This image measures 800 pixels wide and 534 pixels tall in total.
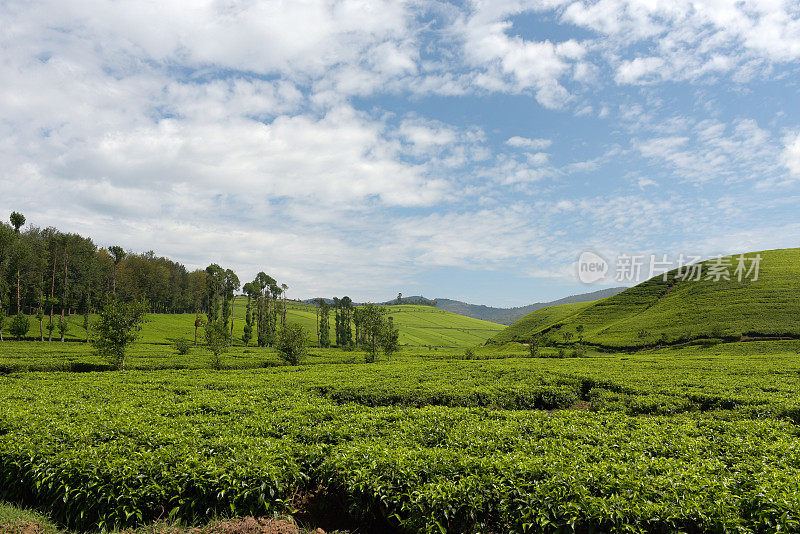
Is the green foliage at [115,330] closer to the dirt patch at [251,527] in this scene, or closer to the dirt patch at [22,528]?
the dirt patch at [22,528]

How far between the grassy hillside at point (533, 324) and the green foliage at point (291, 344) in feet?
259

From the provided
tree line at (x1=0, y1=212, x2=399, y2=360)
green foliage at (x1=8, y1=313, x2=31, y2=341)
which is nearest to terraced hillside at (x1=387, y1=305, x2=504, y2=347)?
tree line at (x1=0, y1=212, x2=399, y2=360)

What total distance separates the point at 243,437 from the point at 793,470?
42.9ft

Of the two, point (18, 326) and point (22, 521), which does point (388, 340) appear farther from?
point (18, 326)

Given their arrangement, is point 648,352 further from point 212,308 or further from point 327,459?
point 212,308

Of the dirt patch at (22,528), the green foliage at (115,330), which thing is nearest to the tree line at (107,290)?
A: the green foliage at (115,330)

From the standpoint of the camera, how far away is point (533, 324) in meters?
128

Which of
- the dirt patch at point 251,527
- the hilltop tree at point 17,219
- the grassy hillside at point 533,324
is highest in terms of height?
the hilltop tree at point 17,219

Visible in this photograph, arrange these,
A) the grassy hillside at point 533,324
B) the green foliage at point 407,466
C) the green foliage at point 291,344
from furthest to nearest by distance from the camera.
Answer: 1. the grassy hillside at point 533,324
2. the green foliage at point 291,344
3. the green foliage at point 407,466

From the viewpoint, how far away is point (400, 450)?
877cm

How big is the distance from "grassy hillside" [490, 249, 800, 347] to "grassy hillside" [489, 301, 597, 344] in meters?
3.94

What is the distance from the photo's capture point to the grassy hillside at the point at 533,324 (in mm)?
115812

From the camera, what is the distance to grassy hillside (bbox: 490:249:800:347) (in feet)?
227

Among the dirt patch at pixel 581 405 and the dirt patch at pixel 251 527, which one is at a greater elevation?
the dirt patch at pixel 251 527
